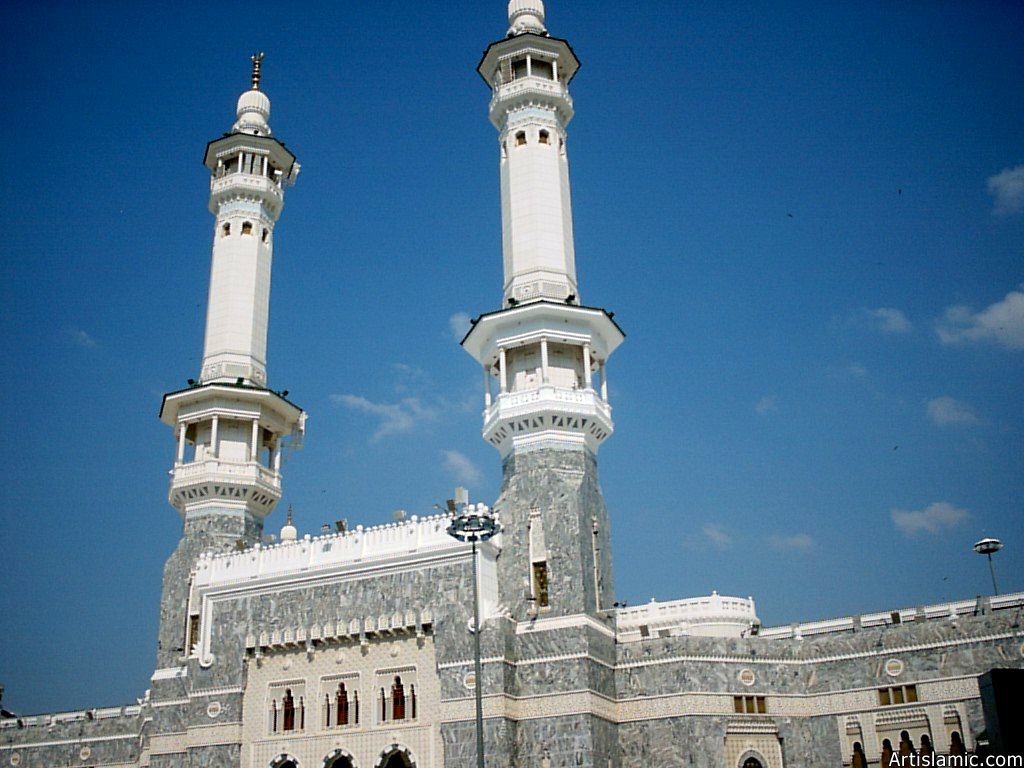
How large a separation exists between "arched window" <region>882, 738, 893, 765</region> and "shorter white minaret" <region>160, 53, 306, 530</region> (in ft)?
74.1

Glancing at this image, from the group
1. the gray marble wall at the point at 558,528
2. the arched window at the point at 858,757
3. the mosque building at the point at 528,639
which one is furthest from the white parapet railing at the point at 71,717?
the arched window at the point at 858,757

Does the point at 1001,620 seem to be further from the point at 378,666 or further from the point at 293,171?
the point at 293,171

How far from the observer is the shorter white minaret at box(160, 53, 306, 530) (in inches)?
1545

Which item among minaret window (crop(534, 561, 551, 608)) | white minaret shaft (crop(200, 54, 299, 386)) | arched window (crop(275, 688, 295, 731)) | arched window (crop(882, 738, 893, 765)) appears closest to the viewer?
arched window (crop(882, 738, 893, 765))

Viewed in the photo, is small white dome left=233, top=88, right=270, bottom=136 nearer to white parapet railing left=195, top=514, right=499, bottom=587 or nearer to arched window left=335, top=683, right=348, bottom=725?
white parapet railing left=195, top=514, right=499, bottom=587

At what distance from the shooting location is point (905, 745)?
3073 centimetres

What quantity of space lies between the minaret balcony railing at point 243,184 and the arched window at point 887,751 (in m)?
30.8

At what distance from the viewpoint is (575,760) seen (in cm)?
2952

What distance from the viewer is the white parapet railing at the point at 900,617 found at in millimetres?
31062

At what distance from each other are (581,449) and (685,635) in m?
6.46

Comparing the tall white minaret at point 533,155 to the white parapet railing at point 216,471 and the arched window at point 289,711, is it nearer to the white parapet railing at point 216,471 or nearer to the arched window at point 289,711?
the white parapet railing at point 216,471

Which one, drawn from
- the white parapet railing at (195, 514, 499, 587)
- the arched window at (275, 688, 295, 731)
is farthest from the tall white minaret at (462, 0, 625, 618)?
the arched window at (275, 688, 295, 731)

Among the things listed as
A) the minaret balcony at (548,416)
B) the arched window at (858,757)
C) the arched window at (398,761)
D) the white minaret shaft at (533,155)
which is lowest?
the arched window at (858,757)

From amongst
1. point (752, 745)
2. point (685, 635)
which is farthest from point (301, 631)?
point (752, 745)
